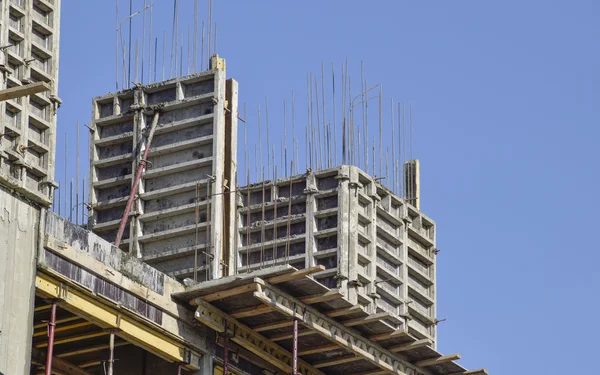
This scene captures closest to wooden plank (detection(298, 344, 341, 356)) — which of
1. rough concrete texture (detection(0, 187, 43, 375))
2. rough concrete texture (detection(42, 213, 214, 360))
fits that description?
rough concrete texture (detection(42, 213, 214, 360))

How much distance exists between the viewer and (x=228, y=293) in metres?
36.6

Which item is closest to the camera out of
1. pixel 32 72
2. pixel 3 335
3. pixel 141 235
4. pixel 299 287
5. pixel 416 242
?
pixel 3 335

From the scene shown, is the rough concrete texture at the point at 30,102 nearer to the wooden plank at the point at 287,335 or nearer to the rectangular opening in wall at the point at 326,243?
the wooden plank at the point at 287,335

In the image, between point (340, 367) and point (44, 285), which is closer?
point (44, 285)

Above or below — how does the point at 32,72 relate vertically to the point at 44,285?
above

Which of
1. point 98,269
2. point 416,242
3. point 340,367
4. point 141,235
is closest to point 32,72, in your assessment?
point 98,269

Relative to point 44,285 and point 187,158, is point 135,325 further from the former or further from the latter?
point 187,158

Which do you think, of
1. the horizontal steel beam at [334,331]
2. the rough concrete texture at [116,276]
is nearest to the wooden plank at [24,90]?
the rough concrete texture at [116,276]

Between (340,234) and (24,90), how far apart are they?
583 inches

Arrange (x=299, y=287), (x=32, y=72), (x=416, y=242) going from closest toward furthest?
1. (x=32, y=72)
2. (x=299, y=287)
3. (x=416, y=242)

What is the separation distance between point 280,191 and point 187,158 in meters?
4.66

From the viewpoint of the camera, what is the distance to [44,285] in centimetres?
3325

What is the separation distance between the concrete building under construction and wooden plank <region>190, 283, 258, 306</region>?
4 cm

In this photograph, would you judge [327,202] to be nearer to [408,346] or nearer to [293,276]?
[408,346]
